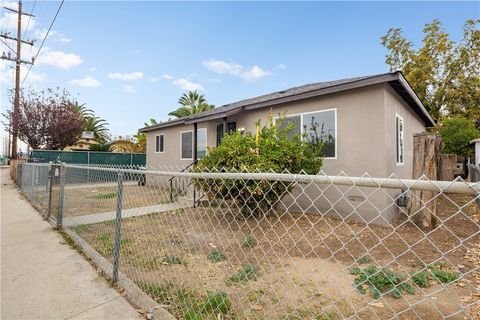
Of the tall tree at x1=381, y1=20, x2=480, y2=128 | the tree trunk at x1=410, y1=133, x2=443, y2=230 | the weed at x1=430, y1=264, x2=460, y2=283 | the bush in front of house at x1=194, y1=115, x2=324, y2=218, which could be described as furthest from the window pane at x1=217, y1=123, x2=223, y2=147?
the tall tree at x1=381, y1=20, x2=480, y2=128

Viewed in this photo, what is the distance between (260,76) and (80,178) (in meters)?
19.3

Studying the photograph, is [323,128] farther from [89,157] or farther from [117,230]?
[89,157]

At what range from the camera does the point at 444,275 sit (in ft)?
10.9

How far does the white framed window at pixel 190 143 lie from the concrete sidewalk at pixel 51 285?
7.36 metres

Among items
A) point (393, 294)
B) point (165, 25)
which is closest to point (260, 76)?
point (165, 25)

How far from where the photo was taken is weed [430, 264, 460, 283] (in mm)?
3256

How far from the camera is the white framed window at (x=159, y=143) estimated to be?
47.9 ft

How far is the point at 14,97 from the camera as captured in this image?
19359 mm

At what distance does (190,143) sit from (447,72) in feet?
66.0

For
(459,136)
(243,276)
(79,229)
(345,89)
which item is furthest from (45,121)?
(459,136)

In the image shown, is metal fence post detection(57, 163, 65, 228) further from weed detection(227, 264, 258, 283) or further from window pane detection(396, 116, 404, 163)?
window pane detection(396, 116, 404, 163)

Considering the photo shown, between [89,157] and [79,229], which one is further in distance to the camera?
[89,157]

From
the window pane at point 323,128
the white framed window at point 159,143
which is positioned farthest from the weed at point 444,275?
the white framed window at point 159,143

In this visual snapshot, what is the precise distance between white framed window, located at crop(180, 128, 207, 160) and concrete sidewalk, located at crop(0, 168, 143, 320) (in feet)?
24.1
